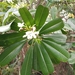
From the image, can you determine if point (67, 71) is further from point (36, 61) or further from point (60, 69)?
point (36, 61)

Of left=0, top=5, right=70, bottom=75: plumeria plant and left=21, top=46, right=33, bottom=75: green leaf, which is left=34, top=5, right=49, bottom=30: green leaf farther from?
left=21, top=46, right=33, bottom=75: green leaf

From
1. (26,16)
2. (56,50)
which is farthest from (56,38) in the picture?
(26,16)

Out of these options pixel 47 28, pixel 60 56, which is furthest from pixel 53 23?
pixel 60 56

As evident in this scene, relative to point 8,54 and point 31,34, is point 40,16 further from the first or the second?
point 8,54

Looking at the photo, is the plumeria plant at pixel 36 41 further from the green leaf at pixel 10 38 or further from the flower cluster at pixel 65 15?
the flower cluster at pixel 65 15

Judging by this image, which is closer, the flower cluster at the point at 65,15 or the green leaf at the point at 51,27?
the green leaf at the point at 51,27

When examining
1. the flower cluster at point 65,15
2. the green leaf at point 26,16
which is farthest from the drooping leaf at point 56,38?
the flower cluster at point 65,15

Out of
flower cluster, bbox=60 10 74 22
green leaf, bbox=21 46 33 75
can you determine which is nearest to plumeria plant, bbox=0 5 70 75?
green leaf, bbox=21 46 33 75
